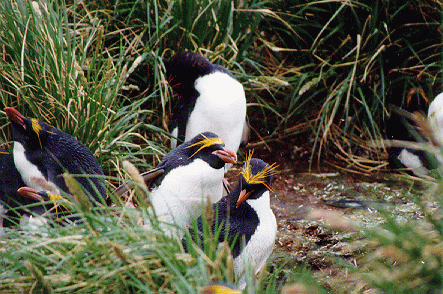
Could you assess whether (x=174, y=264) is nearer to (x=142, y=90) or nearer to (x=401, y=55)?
(x=142, y=90)

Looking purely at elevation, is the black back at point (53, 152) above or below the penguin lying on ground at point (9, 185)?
above

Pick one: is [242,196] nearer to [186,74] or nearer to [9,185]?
[9,185]

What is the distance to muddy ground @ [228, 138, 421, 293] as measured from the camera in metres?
2.73

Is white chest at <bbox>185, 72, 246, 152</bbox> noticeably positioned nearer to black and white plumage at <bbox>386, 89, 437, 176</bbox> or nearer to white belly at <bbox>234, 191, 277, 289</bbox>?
white belly at <bbox>234, 191, 277, 289</bbox>

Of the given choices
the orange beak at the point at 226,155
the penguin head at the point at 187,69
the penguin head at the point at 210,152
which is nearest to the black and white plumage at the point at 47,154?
the penguin head at the point at 210,152

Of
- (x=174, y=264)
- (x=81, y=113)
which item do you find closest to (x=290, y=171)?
(x=81, y=113)

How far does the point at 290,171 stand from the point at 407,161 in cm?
107

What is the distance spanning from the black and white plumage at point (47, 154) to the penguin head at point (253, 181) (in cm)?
81

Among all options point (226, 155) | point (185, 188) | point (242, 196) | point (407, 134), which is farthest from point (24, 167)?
point (407, 134)

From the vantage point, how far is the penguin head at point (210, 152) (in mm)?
2713

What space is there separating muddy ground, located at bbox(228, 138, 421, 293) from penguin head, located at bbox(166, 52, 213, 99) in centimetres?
93

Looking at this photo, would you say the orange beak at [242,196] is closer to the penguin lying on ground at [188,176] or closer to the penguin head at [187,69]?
the penguin lying on ground at [188,176]

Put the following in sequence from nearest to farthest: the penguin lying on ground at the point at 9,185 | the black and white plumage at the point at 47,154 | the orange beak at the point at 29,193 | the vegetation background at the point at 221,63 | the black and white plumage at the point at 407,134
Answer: the orange beak at the point at 29,193 < the black and white plumage at the point at 47,154 < the penguin lying on ground at the point at 9,185 < the vegetation background at the point at 221,63 < the black and white plumage at the point at 407,134

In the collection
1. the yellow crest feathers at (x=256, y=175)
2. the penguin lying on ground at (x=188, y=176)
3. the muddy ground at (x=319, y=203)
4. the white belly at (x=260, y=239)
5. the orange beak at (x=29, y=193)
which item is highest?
the orange beak at (x=29, y=193)
